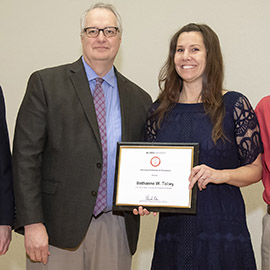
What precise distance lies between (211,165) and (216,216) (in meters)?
0.26

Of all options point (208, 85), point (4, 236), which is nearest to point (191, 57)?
point (208, 85)

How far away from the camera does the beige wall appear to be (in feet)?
11.9

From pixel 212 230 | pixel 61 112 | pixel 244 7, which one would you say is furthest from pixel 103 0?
pixel 212 230

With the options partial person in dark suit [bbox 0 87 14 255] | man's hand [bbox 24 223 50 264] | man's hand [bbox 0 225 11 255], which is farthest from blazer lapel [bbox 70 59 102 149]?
man's hand [bbox 0 225 11 255]

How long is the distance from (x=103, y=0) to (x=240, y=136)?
2.15 m

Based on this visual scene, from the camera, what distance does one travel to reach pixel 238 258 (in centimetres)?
216

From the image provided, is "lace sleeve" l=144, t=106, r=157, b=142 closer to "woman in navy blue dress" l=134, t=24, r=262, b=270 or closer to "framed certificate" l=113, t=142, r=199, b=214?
"woman in navy blue dress" l=134, t=24, r=262, b=270

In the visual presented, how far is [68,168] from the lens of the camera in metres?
2.20

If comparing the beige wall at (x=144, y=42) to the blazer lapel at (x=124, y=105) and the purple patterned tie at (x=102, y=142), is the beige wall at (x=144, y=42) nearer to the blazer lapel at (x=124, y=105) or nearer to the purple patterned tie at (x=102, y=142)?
the blazer lapel at (x=124, y=105)

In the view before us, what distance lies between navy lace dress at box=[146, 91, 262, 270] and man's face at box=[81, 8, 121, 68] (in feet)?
1.88

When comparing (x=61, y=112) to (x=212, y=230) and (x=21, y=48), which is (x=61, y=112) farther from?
(x=21, y=48)

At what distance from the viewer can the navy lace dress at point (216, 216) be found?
7.06 ft

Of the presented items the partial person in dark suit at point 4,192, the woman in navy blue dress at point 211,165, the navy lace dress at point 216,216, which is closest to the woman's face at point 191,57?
the woman in navy blue dress at point 211,165

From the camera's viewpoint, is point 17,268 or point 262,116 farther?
point 17,268
